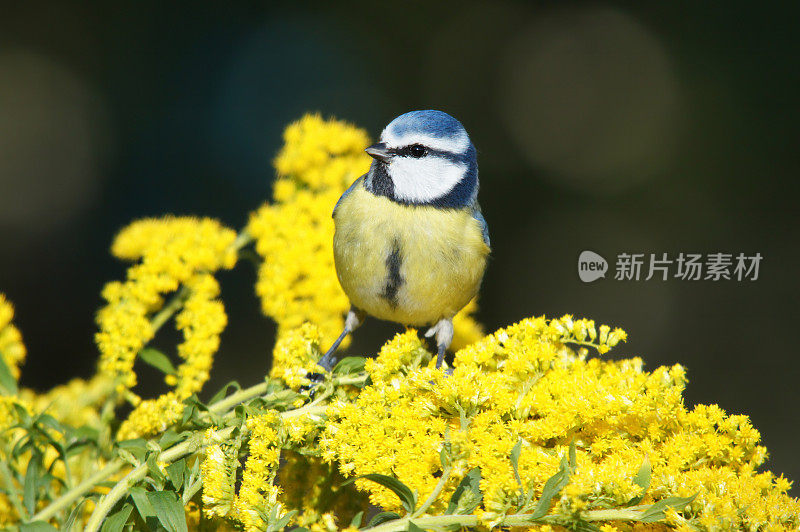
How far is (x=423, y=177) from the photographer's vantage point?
4.25 ft

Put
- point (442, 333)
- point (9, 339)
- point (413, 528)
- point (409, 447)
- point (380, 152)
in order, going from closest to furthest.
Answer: point (413, 528) < point (409, 447) < point (9, 339) < point (380, 152) < point (442, 333)

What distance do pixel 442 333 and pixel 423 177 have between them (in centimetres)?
32

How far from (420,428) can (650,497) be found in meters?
0.23

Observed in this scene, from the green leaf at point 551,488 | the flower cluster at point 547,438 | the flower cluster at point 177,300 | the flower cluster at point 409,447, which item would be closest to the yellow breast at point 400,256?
the flower cluster at point 177,300

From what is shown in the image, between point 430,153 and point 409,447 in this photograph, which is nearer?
point 409,447

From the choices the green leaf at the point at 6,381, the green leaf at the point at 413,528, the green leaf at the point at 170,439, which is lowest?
the green leaf at the point at 413,528

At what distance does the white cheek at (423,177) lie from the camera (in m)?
1.26

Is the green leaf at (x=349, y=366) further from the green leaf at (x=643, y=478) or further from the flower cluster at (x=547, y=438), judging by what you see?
the green leaf at (x=643, y=478)

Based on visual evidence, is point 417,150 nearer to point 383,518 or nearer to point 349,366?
point 349,366

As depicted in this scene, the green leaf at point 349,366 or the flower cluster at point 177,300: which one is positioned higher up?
the flower cluster at point 177,300

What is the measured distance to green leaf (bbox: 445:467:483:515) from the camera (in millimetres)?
617

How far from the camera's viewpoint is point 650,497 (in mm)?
649

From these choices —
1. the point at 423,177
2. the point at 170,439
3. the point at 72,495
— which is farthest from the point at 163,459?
the point at 423,177

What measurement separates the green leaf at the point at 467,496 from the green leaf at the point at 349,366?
230mm
